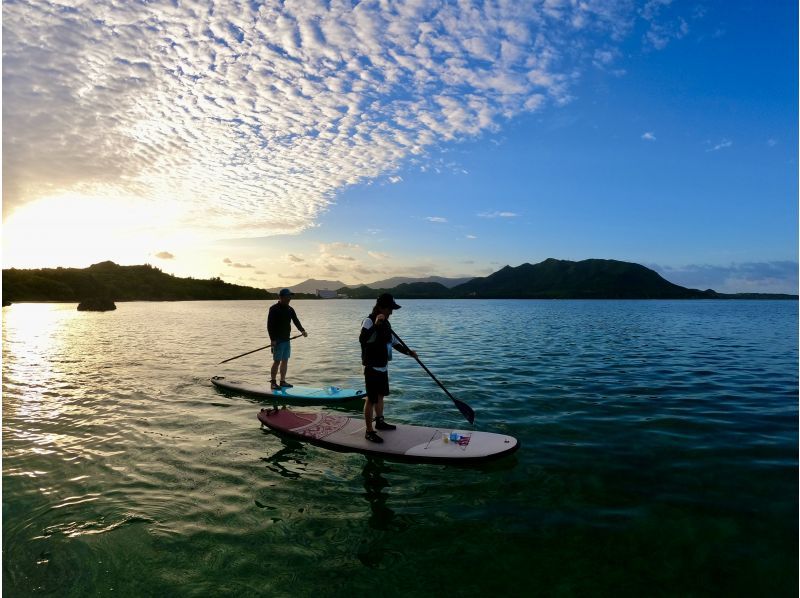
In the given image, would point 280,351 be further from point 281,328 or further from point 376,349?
point 376,349

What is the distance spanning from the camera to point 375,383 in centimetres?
951

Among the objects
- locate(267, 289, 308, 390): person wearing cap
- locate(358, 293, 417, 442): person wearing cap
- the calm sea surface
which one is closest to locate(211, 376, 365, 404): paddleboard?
locate(267, 289, 308, 390): person wearing cap

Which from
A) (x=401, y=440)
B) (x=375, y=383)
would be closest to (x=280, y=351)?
(x=375, y=383)

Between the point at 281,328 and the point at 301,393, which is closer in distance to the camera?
the point at 301,393

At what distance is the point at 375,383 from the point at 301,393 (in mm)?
5916

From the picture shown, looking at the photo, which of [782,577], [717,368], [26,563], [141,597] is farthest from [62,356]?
[717,368]

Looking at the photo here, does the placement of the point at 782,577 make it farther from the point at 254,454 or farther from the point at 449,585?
the point at 254,454

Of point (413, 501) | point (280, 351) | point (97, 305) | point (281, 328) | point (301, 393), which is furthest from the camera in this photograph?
point (97, 305)

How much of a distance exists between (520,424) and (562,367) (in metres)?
9.62

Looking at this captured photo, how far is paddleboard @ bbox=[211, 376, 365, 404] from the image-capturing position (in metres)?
14.1

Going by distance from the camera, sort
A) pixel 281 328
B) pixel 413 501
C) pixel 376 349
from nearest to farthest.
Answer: pixel 413 501 < pixel 376 349 < pixel 281 328

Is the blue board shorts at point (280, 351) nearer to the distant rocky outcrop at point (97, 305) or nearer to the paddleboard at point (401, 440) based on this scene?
the paddleboard at point (401, 440)

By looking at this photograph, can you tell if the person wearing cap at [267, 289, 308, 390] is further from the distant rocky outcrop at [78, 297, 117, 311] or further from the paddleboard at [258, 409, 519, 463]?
the distant rocky outcrop at [78, 297, 117, 311]

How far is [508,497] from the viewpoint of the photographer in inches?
291
